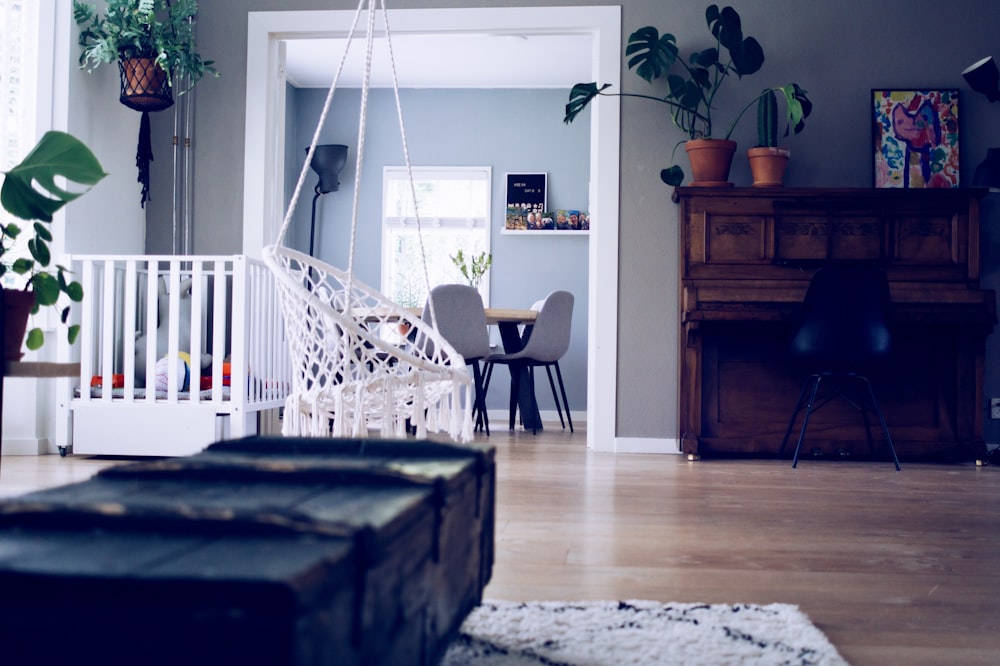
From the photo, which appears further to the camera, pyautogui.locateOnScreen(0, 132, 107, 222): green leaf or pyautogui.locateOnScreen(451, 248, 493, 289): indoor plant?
pyautogui.locateOnScreen(451, 248, 493, 289): indoor plant

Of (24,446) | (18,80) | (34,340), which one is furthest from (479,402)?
(34,340)

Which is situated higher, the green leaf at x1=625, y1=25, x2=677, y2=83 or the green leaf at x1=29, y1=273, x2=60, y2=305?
the green leaf at x1=625, y1=25, x2=677, y2=83

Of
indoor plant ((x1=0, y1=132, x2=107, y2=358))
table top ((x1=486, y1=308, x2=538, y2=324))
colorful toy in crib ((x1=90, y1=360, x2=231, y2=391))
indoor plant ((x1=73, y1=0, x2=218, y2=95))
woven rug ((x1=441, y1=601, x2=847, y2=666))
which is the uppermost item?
indoor plant ((x1=73, y1=0, x2=218, y2=95))

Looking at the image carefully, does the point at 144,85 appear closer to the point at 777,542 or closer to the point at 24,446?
the point at 24,446

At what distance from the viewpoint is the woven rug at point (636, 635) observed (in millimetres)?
1245

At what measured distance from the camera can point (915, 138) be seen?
4.40 m

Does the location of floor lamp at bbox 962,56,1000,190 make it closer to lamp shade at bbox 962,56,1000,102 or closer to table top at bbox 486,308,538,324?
lamp shade at bbox 962,56,1000,102

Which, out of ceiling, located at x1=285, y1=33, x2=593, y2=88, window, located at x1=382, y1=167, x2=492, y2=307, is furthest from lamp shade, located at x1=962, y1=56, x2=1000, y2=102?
window, located at x1=382, y1=167, x2=492, y2=307

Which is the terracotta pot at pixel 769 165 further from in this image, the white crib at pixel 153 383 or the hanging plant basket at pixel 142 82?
the hanging plant basket at pixel 142 82

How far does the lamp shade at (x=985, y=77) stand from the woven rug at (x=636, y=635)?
350cm

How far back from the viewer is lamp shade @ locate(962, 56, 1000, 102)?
13.5 feet

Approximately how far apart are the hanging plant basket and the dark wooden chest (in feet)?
11.8

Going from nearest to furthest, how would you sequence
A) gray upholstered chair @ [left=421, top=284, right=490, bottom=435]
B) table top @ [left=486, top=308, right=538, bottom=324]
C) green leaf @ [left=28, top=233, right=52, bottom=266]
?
green leaf @ [left=28, top=233, right=52, bottom=266]
gray upholstered chair @ [left=421, top=284, right=490, bottom=435]
table top @ [left=486, top=308, right=538, bottom=324]

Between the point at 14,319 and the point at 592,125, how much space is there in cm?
332
